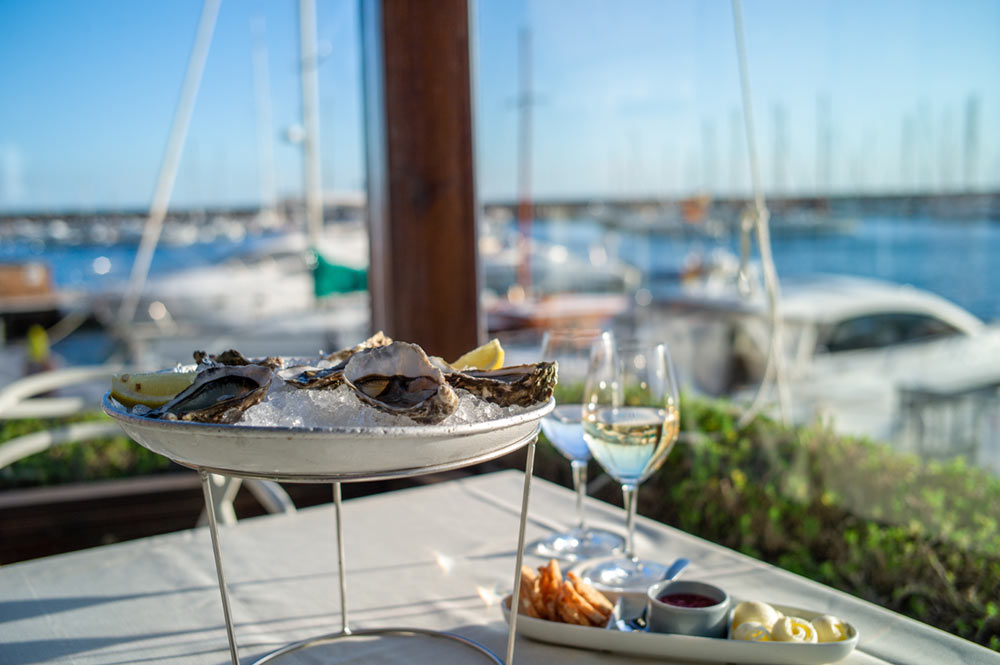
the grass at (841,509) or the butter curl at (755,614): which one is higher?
the butter curl at (755,614)

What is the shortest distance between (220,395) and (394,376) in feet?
0.42

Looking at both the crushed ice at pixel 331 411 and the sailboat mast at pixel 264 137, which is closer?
the crushed ice at pixel 331 411

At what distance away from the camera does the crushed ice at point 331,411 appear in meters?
0.57

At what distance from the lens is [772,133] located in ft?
7.28

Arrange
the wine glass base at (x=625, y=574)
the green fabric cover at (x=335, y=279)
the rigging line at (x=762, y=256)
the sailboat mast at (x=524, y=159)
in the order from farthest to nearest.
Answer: the green fabric cover at (x=335, y=279) → the sailboat mast at (x=524, y=159) → the rigging line at (x=762, y=256) → the wine glass base at (x=625, y=574)

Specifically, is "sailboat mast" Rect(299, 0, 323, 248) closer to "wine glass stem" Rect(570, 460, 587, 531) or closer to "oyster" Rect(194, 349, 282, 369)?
"wine glass stem" Rect(570, 460, 587, 531)

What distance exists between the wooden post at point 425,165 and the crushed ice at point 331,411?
5.77 ft

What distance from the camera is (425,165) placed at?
7.61ft

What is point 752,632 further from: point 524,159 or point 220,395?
point 524,159

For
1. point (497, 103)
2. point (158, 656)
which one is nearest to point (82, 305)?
point (497, 103)

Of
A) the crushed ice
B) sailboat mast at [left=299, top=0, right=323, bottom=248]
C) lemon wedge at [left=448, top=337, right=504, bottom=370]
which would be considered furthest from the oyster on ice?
sailboat mast at [left=299, top=0, right=323, bottom=248]

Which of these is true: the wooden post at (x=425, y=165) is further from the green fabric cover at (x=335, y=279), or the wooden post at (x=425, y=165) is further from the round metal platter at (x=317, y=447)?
the round metal platter at (x=317, y=447)

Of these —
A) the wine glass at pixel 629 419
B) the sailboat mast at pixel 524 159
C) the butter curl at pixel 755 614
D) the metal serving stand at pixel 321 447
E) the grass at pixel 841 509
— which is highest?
the sailboat mast at pixel 524 159

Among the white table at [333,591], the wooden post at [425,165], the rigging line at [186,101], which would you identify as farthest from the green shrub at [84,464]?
the white table at [333,591]
